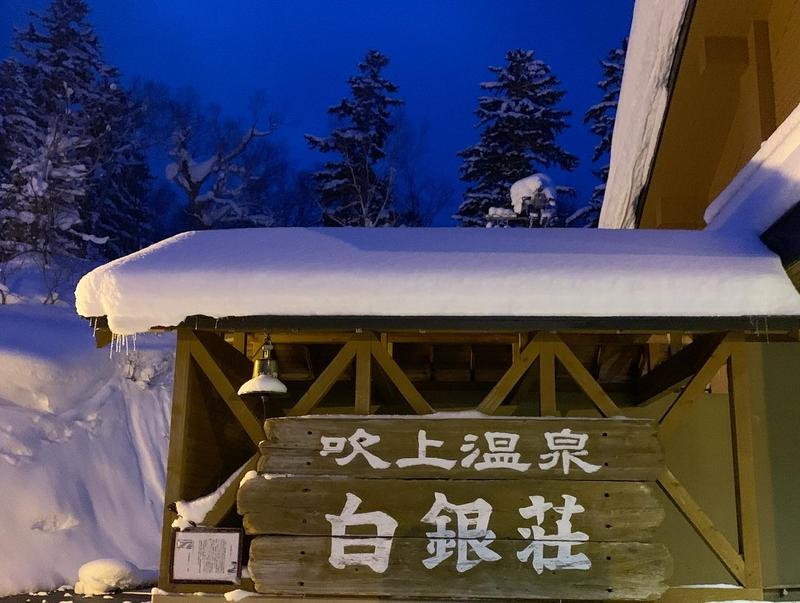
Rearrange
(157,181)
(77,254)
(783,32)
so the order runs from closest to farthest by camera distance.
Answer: (783,32) → (77,254) → (157,181)

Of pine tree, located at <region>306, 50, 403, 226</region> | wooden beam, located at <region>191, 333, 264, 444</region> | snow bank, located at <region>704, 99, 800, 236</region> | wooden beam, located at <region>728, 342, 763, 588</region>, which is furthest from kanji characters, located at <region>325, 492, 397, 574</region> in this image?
pine tree, located at <region>306, 50, 403, 226</region>

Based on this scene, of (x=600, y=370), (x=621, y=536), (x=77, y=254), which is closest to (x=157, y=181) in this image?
(x=77, y=254)

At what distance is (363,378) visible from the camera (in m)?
5.94

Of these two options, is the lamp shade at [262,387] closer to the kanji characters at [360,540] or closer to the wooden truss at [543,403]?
the wooden truss at [543,403]

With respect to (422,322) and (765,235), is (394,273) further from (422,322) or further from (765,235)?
(765,235)

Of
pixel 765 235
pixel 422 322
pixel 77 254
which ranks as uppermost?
pixel 77 254

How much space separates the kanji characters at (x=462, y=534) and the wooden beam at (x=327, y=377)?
1206 mm

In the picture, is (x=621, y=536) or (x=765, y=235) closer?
(x=621, y=536)

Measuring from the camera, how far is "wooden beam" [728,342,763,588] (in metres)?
5.62

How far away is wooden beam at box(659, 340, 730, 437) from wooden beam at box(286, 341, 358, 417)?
2478mm

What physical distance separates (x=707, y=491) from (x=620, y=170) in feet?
18.1

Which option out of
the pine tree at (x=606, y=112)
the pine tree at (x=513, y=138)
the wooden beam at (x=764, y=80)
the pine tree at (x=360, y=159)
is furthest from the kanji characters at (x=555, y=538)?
the pine tree at (x=606, y=112)

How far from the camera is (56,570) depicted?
1173cm

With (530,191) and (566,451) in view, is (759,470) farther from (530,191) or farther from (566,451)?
(530,191)
